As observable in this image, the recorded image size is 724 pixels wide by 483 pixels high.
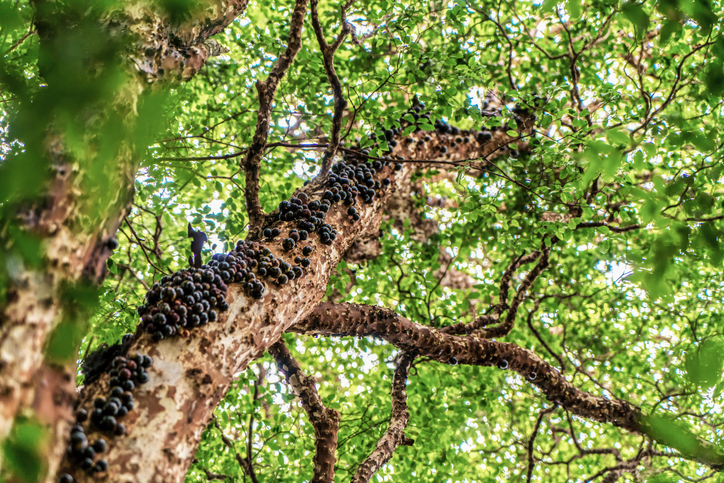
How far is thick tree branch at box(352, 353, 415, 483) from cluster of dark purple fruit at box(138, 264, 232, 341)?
1925 millimetres

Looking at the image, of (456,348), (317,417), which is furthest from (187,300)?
(456,348)

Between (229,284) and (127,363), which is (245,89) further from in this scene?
(127,363)

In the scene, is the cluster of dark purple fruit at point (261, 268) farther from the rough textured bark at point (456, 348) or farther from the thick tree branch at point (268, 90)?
the rough textured bark at point (456, 348)

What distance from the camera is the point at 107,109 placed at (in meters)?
1.68

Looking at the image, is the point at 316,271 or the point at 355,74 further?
the point at 355,74

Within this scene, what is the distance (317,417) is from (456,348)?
142 cm

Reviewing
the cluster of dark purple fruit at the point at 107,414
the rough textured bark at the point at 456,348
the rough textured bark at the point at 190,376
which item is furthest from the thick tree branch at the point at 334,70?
the cluster of dark purple fruit at the point at 107,414

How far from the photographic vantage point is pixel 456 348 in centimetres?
439

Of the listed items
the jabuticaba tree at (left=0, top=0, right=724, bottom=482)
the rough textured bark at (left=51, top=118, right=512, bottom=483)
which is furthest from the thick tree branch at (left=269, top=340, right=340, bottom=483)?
the rough textured bark at (left=51, top=118, right=512, bottom=483)

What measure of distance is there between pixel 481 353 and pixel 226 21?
3.61 metres

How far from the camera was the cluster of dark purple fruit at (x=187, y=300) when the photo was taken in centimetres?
230

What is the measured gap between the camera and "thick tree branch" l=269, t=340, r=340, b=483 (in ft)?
12.2

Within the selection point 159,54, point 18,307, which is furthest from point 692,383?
point 159,54

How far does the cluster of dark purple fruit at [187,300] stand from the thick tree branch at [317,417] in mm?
1552
